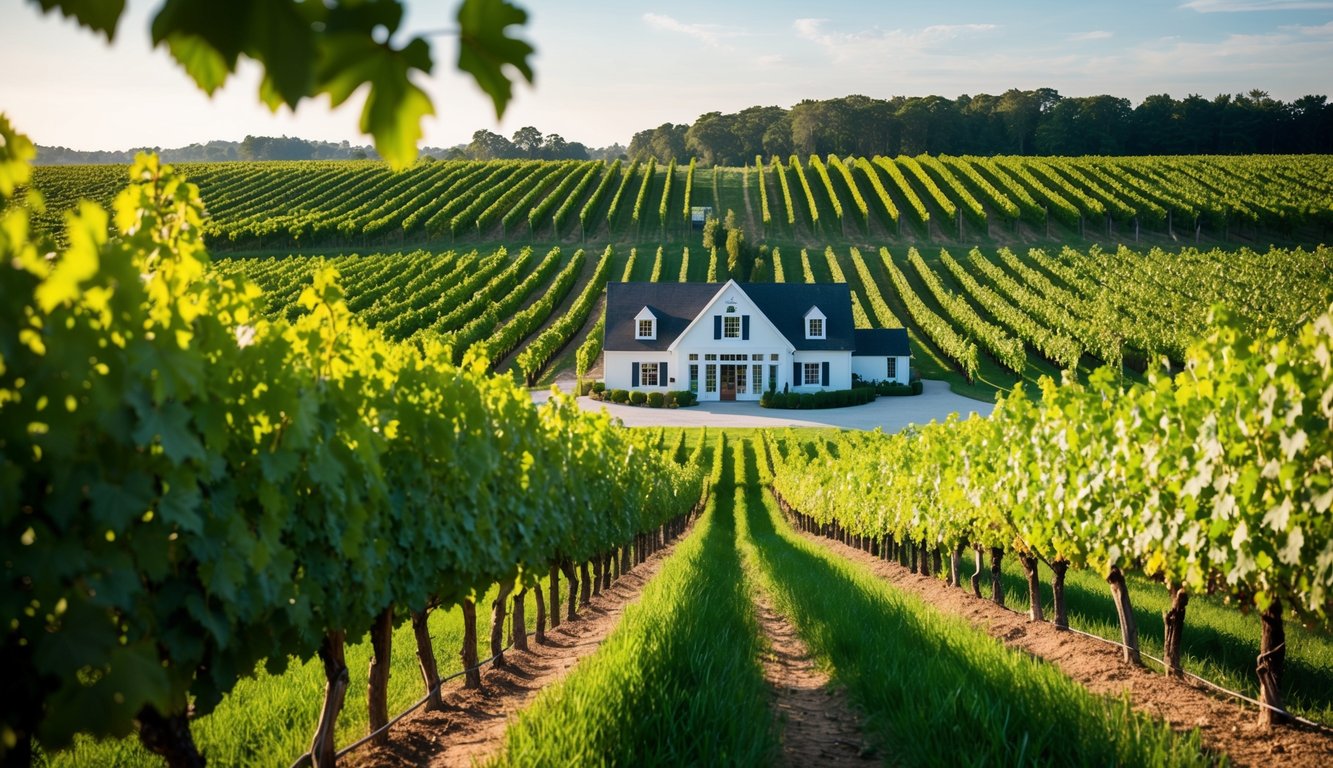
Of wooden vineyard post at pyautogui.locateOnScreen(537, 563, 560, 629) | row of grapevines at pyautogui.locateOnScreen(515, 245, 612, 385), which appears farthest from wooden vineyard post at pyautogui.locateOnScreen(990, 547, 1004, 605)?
row of grapevines at pyautogui.locateOnScreen(515, 245, 612, 385)

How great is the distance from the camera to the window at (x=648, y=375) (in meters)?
51.4

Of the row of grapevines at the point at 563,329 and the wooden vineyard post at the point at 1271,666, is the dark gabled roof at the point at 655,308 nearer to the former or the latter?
the row of grapevines at the point at 563,329

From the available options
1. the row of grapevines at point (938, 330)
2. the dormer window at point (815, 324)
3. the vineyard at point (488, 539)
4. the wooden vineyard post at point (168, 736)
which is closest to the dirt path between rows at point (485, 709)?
the vineyard at point (488, 539)

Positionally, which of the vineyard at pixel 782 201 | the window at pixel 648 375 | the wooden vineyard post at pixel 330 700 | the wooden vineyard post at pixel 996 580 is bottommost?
the window at pixel 648 375

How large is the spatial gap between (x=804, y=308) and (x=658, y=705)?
47777 millimetres

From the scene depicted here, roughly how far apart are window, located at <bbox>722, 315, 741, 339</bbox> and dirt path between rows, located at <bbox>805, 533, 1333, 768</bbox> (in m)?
37.6

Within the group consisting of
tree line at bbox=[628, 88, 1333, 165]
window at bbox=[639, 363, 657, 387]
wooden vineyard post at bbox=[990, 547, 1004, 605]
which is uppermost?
tree line at bbox=[628, 88, 1333, 165]

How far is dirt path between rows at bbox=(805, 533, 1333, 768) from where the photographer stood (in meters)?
5.86

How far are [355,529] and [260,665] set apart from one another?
4743mm

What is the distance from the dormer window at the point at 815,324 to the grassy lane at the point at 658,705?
44.1 m

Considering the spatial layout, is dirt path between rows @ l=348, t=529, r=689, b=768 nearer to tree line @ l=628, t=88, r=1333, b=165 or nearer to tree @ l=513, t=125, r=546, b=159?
tree line @ l=628, t=88, r=1333, b=165

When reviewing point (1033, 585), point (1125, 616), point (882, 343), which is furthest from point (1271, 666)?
point (882, 343)

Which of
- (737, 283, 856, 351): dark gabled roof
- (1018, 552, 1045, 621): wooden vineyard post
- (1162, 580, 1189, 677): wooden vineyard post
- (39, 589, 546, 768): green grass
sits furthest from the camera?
(737, 283, 856, 351): dark gabled roof

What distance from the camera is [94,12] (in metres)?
1.37
